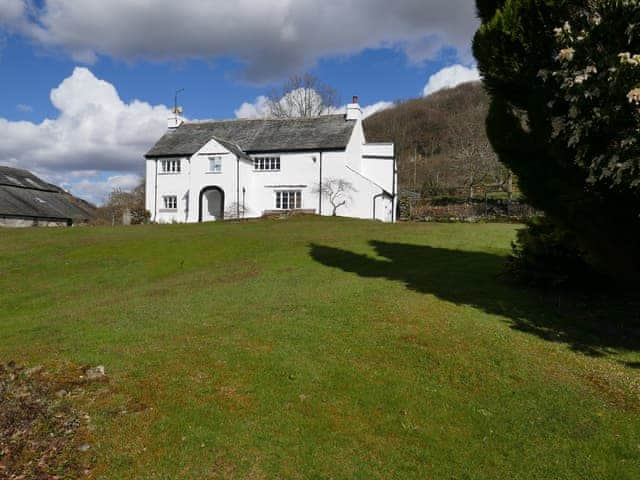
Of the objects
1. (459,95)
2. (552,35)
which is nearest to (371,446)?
(552,35)

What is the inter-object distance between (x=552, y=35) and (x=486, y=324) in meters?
5.45

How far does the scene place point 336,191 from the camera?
120 feet

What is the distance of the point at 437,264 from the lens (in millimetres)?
14844

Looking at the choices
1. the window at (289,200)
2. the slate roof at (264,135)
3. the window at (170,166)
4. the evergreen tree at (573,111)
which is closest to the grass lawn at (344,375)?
the evergreen tree at (573,111)

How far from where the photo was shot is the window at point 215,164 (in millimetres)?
37188

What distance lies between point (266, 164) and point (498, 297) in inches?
1189

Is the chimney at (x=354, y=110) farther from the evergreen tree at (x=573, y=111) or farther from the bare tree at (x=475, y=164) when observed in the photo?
the evergreen tree at (x=573, y=111)

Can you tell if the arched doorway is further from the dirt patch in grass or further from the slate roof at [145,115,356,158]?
the dirt patch in grass

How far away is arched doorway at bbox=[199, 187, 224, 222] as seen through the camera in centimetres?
3847

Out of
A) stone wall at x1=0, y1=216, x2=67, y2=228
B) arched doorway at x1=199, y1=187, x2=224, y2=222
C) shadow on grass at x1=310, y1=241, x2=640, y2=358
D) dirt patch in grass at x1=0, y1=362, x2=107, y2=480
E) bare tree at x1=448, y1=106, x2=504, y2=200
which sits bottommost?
dirt patch in grass at x1=0, y1=362, x2=107, y2=480

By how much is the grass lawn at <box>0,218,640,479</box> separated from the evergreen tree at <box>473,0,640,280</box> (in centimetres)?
221

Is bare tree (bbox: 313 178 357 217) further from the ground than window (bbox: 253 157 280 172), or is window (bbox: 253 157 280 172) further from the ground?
window (bbox: 253 157 280 172)

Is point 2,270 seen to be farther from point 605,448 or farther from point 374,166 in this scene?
point 374,166

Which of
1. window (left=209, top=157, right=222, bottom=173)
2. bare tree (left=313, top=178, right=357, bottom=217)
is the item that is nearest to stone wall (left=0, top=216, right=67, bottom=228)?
window (left=209, top=157, right=222, bottom=173)
